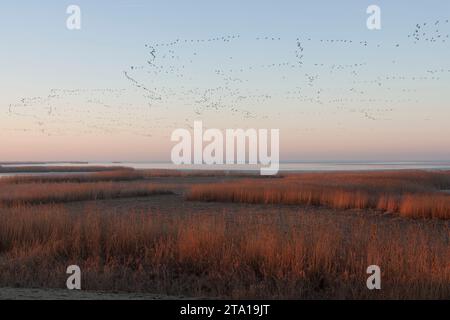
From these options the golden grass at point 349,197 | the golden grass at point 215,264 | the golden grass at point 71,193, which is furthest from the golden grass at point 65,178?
the golden grass at point 215,264

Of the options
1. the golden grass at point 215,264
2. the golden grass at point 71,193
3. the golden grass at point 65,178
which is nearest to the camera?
the golden grass at point 215,264

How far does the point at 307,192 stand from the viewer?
84.4 ft

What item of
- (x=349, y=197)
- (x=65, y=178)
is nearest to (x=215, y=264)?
(x=349, y=197)

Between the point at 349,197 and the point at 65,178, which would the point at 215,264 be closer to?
the point at 349,197

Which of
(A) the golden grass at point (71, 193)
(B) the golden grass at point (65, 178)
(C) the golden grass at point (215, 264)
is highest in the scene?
(C) the golden grass at point (215, 264)

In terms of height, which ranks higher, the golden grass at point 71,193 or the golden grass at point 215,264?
the golden grass at point 215,264

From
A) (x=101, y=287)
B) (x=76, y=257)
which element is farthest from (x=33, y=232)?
(x=101, y=287)

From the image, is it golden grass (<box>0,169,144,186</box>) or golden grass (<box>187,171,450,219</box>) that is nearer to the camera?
golden grass (<box>187,171,450,219</box>)

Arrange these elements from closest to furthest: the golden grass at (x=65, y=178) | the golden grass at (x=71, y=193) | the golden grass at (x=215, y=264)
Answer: the golden grass at (x=215, y=264)
the golden grass at (x=71, y=193)
the golden grass at (x=65, y=178)

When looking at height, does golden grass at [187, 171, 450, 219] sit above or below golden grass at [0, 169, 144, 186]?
above

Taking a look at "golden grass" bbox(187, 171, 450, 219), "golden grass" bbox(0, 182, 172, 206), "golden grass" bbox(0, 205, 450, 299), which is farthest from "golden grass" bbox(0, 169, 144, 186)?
"golden grass" bbox(0, 205, 450, 299)

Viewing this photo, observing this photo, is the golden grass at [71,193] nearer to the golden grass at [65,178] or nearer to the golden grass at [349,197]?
the golden grass at [349,197]

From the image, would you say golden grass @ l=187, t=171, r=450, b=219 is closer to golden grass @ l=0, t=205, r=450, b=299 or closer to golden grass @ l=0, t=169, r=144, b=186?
golden grass @ l=0, t=205, r=450, b=299
